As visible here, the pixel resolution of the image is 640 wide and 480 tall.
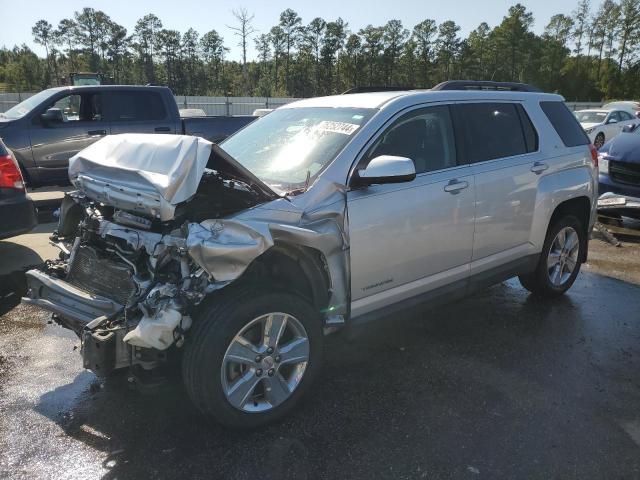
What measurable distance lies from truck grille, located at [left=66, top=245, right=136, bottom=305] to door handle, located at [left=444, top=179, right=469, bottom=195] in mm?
2181

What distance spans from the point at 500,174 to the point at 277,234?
7.00 ft

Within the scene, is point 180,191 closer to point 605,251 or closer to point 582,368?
point 582,368

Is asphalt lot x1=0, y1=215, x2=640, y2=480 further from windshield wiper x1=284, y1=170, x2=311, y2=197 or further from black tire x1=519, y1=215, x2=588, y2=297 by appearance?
windshield wiper x1=284, y1=170, x2=311, y2=197

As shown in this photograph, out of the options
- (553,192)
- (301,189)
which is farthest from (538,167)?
(301,189)

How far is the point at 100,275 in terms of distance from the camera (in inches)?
123

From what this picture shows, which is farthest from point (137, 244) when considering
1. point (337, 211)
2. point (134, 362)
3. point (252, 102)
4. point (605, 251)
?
point (252, 102)

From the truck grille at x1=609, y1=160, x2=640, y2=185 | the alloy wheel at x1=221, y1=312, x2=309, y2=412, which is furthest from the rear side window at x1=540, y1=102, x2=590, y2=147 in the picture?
the truck grille at x1=609, y1=160, x2=640, y2=185

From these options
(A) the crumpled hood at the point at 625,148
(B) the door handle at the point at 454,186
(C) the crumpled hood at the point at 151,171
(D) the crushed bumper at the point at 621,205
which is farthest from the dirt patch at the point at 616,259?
(C) the crumpled hood at the point at 151,171

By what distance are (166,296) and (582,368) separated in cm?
294

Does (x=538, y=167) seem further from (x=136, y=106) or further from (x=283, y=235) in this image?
(x=136, y=106)

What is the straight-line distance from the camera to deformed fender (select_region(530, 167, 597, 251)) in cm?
448

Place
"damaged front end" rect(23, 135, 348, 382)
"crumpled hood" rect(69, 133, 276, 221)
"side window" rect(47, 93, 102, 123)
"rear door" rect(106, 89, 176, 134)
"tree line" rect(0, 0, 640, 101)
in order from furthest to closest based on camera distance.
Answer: "tree line" rect(0, 0, 640, 101)
"rear door" rect(106, 89, 176, 134)
"side window" rect(47, 93, 102, 123)
"crumpled hood" rect(69, 133, 276, 221)
"damaged front end" rect(23, 135, 348, 382)

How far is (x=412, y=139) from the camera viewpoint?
370 centimetres

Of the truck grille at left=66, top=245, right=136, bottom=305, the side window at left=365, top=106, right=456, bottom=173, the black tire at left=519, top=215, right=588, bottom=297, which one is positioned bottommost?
the black tire at left=519, top=215, right=588, bottom=297
